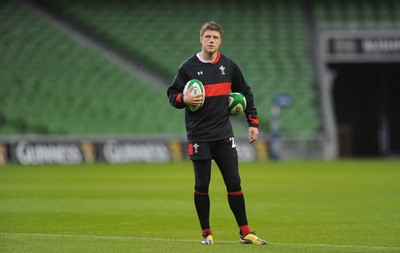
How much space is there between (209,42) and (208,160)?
1244mm

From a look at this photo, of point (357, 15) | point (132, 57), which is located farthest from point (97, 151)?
point (357, 15)

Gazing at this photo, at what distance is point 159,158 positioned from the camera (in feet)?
114

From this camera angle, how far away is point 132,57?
40.6 meters

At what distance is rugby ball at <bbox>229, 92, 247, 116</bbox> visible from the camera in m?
10.0

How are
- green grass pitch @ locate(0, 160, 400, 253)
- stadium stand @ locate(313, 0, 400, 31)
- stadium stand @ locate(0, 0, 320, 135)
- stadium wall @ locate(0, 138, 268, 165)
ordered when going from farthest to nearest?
stadium stand @ locate(313, 0, 400, 31)
stadium stand @ locate(0, 0, 320, 135)
stadium wall @ locate(0, 138, 268, 165)
green grass pitch @ locate(0, 160, 400, 253)

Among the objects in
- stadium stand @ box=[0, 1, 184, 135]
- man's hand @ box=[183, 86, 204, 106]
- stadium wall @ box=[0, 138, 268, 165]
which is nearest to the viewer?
man's hand @ box=[183, 86, 204, 106]

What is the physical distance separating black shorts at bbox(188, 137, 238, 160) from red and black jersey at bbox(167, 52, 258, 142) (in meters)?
0.05

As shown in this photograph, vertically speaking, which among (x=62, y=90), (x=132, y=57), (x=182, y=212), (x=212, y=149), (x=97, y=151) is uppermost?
(x=132, y=57)

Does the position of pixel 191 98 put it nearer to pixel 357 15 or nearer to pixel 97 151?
pixel 97 151

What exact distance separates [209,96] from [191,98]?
35cm

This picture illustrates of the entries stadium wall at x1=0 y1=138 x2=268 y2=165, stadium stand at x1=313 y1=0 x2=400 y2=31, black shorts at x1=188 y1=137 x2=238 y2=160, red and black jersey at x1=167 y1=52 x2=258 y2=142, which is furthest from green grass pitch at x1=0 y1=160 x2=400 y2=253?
stadium stand at x1=313 y1=0 x2=400 y2=31

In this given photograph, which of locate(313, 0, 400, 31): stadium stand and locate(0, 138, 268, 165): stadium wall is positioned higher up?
locate(313, 0, 400, 31): stadium stand

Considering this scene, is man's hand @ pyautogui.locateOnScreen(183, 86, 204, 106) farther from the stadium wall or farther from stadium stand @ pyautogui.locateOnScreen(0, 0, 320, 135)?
stadium stand @ pyautogui.locateOnScreen(0, 0, 320, 135)

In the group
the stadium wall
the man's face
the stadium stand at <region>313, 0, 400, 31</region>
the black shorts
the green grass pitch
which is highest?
the stadium stand at <region>313, 0, 400, 31</region>
